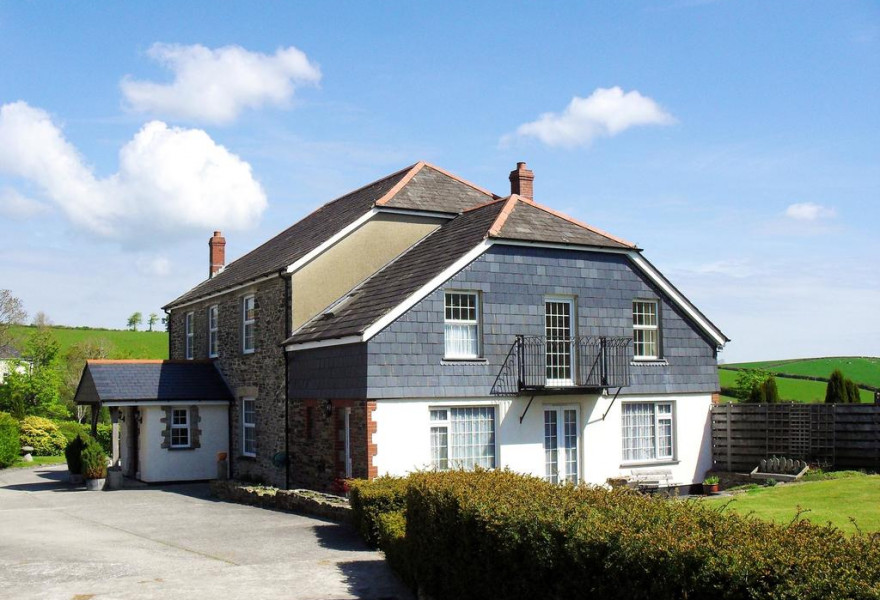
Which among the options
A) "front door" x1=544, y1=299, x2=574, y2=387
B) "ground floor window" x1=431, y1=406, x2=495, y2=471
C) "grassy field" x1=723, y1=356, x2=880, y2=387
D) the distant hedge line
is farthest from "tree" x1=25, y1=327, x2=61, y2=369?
the distant hedge line

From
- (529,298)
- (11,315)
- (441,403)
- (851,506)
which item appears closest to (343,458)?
(441,403)

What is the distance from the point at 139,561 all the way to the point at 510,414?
31.4 ft

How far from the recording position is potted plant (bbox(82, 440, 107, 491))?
26047 millimetres

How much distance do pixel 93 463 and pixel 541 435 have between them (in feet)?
43.7

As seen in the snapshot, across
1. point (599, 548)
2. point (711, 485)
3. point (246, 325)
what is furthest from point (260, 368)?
point (599, 548)

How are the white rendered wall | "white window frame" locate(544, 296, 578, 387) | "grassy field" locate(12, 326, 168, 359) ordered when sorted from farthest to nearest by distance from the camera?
"grassy field" locate(12, 326, 168, 359), the white rendered wall, "white window frame" locate(544, 296, 578, 387)

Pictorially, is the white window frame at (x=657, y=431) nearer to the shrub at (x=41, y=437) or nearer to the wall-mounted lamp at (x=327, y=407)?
the wall-mounted lamp at (x=327, y=407)

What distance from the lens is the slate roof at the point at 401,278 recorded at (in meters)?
20.6

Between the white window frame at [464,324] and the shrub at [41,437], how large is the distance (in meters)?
27.2

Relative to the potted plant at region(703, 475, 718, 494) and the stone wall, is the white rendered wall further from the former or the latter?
the potted plant at region(703, 475, 718, 494)

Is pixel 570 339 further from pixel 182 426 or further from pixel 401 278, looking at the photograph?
pixel 182 426

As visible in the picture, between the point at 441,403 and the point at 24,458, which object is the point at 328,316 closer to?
the point at 441,403

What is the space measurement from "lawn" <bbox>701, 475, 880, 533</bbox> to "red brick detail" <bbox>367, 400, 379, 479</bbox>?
7.26 metres

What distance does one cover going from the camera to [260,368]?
25.7 metres
